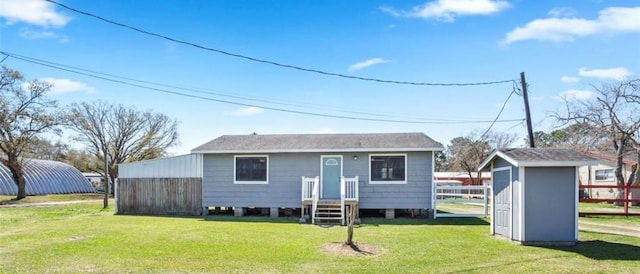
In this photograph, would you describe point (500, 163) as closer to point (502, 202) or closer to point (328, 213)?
point (502, 202)

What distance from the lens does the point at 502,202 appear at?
11.1 m

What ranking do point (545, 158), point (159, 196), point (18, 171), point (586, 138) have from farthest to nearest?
1. point (18, 171)
2. point (586, 138)
3. point (159, 196)
4. point (545, 158)

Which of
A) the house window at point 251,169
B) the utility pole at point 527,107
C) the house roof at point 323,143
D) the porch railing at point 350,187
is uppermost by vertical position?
the utility pole at point 527,107

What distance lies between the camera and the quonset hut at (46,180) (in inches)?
1377

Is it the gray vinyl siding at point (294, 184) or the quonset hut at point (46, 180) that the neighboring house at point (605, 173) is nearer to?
the gray vinyl siding at point (294, 184)

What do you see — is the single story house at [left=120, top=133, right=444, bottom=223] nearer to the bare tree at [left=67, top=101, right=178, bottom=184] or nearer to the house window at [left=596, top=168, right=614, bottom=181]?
the house window at [left=596, top=168, right=614, bottom=181]

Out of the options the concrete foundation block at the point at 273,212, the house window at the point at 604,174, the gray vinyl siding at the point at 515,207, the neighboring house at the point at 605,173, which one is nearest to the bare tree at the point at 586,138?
the neighboring house at the point at 605,173

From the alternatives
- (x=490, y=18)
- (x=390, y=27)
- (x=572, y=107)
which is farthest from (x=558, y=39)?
(x=572, y=107)

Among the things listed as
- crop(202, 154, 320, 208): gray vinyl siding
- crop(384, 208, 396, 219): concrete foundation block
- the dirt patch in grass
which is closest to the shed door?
the dirt patch in grass

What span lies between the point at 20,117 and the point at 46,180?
912 centimetres

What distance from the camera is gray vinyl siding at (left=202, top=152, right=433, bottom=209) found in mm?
16266

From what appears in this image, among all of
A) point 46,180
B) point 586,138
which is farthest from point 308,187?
point 46,180

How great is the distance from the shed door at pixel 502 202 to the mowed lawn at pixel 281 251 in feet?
1.14

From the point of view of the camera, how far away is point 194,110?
79.9 feet
